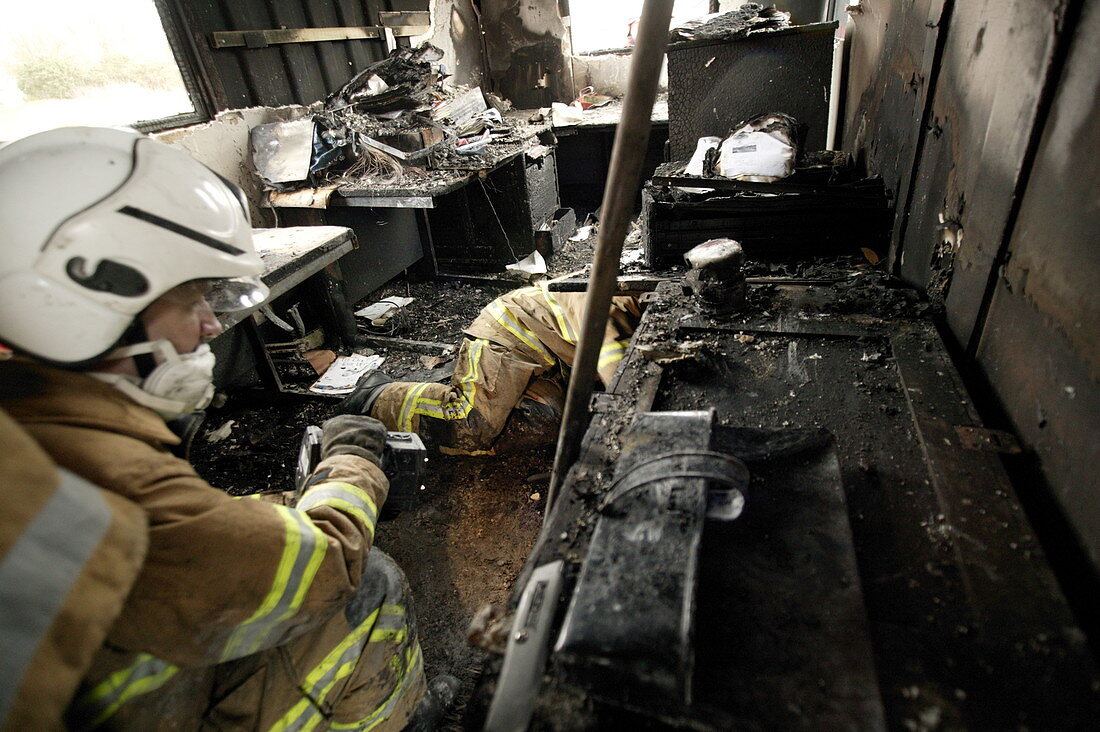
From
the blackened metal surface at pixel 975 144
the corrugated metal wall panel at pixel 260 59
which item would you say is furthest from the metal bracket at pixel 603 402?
the corrugated metal wall panel at pixel 260 59

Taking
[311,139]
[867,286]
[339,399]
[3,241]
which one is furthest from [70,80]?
[867,286]

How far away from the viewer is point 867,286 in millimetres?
1972

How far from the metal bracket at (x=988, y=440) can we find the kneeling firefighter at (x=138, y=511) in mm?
1481

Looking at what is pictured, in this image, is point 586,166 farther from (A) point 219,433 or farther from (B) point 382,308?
(A) point 219,433


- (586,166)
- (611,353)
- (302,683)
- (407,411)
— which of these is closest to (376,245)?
(407,411)

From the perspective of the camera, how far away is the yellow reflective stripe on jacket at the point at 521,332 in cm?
267

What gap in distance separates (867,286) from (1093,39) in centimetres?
107

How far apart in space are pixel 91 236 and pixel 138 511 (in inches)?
25.9

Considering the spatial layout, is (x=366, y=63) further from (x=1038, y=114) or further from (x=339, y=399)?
(x=1038, y=114)

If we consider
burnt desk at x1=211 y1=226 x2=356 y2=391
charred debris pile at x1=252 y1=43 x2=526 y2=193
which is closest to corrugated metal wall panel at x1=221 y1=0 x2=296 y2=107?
charred debris pile at x1=252 y1=43 x2=526 y2=193

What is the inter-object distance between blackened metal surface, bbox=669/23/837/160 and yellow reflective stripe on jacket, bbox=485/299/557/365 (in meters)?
1.97

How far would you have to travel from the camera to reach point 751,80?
11.0 feet

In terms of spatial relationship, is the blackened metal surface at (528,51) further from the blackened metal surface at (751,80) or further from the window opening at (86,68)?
the window opening at (86,68)

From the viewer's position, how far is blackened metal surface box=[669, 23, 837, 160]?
3229 millimetres
